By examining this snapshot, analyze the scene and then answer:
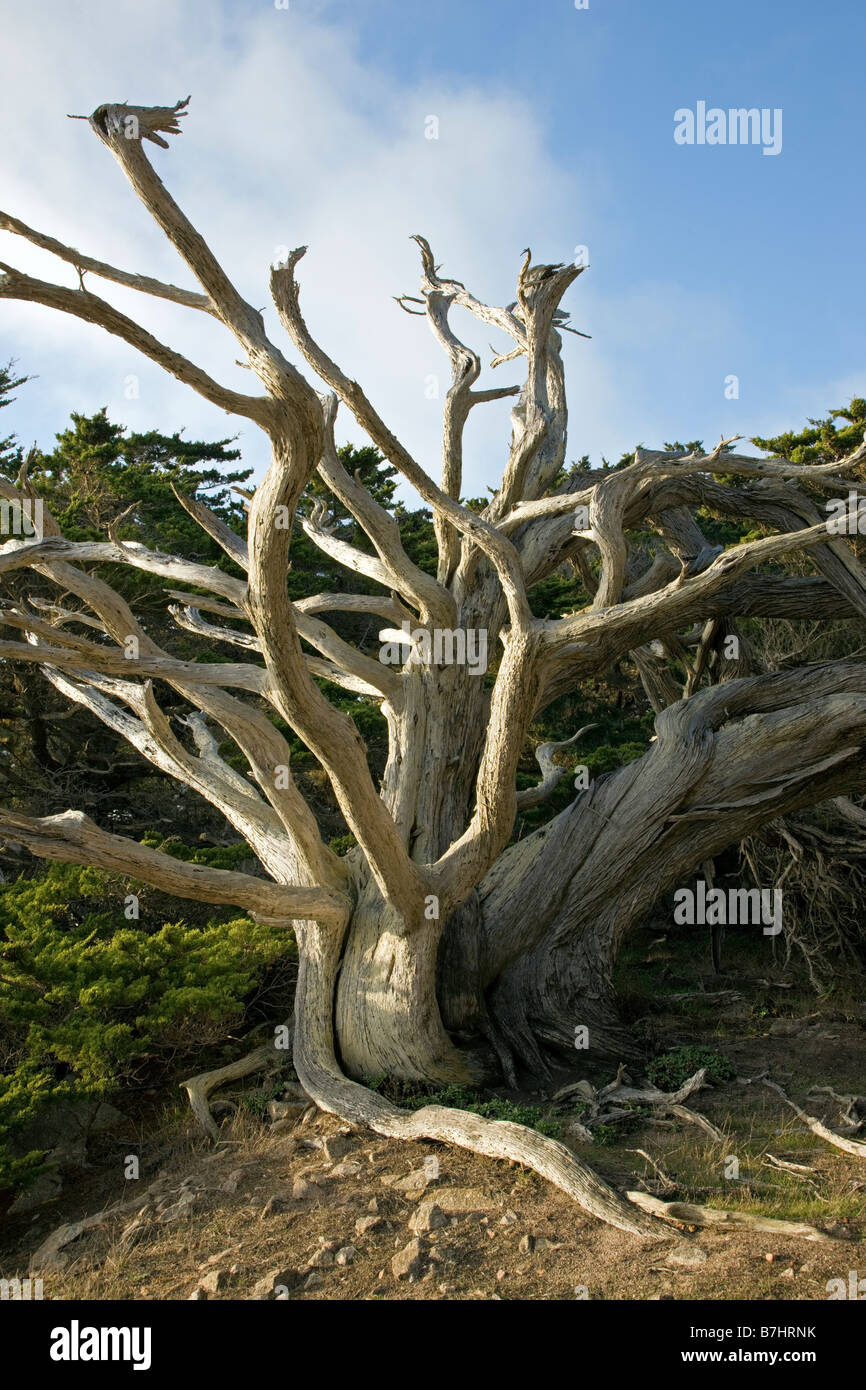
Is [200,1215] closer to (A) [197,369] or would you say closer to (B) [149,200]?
(A) [197,369]

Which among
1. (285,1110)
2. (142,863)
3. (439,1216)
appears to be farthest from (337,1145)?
(142,863)

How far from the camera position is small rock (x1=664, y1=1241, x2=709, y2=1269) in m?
4.20

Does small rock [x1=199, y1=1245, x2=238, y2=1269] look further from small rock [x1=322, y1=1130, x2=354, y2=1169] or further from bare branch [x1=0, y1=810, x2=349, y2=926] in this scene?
bare branch [x1=0, y1=810, x2=349, y2=926]

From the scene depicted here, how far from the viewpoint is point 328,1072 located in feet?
22.7

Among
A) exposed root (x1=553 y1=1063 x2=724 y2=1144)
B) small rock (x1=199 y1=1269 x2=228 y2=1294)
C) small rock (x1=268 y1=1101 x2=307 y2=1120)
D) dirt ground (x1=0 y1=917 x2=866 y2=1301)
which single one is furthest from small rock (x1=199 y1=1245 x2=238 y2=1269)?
exposed root (x1=553 y1=1063 x2=724 y2=1144)

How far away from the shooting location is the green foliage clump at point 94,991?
21.5 feet

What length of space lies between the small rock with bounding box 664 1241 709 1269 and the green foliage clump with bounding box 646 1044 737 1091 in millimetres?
2669

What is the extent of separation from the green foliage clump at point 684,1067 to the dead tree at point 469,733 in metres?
0.46

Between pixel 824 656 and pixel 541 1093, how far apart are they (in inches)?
300

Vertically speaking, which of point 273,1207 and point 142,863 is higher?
point 142,863

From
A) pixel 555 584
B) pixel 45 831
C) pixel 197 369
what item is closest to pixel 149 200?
pixel 197 369

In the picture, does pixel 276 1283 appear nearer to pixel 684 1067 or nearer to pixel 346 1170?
pixel 346 1170

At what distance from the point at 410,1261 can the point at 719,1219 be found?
4.62 ft

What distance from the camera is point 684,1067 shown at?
23.6 ft
